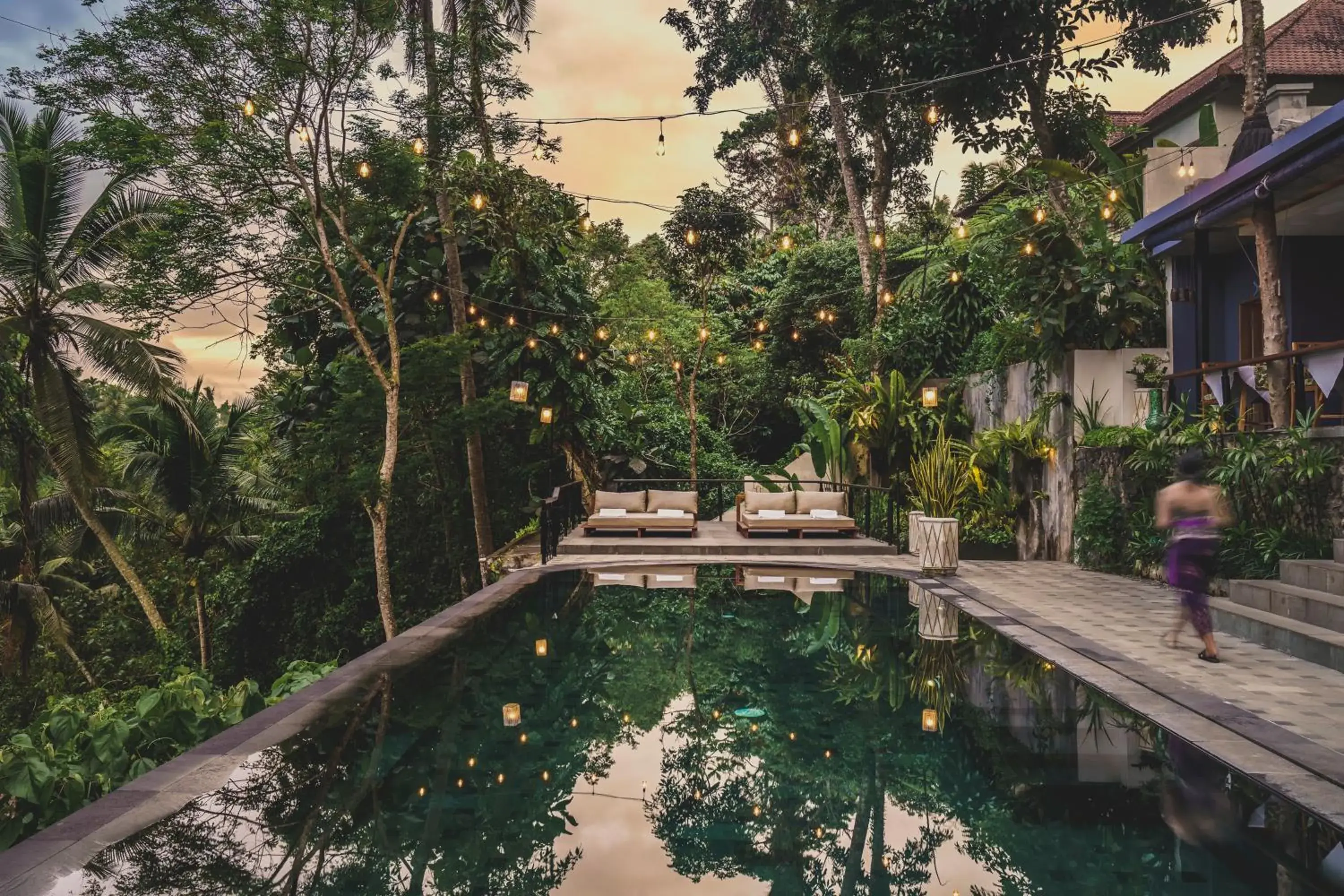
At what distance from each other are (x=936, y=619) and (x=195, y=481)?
589 inches

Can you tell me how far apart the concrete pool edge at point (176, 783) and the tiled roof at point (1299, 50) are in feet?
54.3

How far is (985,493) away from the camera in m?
13.3

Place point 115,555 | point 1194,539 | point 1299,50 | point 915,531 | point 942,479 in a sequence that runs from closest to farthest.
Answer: point 1194,539
point 915,531
point 942,479
point 115,555
point 1299,50

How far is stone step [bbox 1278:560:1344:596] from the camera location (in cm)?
720

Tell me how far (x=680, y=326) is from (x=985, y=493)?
31.6 feet

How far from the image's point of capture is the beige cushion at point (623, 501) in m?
14.4

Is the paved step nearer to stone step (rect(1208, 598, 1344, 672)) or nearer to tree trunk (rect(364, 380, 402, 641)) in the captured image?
stone step (rect(1208, 598, 1344, 672))

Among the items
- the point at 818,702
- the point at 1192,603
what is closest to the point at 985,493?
the point at 1192,603

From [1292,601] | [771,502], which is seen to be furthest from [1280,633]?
[771,502]

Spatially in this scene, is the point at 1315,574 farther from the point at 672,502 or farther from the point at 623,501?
the point at 623,501

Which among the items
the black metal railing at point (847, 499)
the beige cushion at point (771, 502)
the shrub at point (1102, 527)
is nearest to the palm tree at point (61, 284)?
the black metal railing at point (847, 499)

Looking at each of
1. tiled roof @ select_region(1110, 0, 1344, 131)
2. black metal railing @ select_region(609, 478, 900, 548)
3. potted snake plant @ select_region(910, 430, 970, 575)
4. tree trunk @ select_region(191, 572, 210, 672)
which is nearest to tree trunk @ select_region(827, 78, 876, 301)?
black metal railing @ select_region(609, 478, 900, 548)

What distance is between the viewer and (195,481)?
1800 centimetres

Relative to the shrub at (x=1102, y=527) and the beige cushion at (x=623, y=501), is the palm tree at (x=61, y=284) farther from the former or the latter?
the shrub at (x=1102, y=527)
